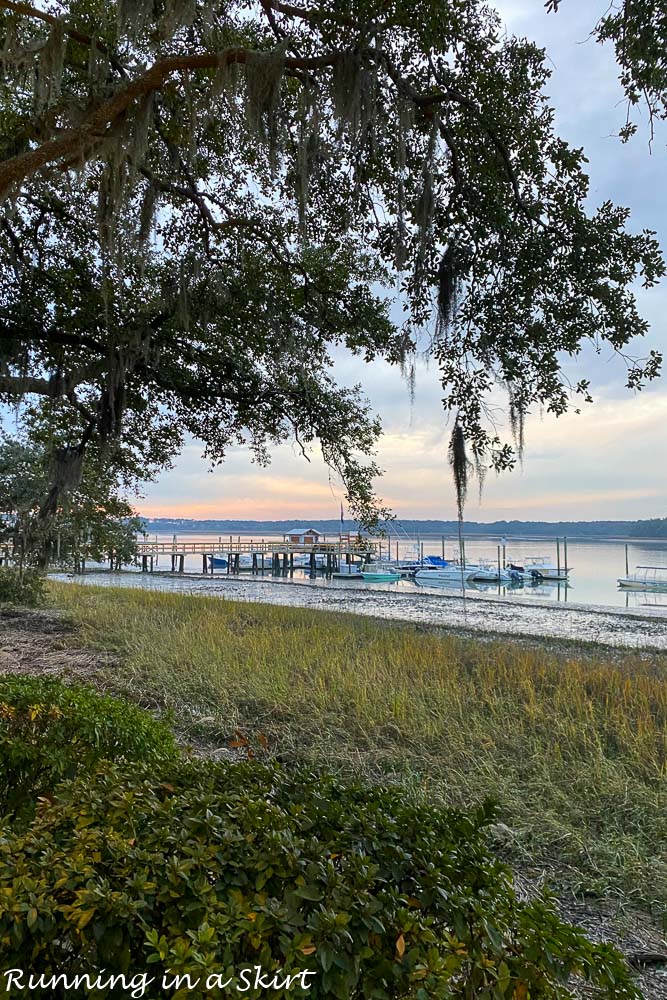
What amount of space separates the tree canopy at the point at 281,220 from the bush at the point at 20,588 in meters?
4.50

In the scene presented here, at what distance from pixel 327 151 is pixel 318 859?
5.09 meters

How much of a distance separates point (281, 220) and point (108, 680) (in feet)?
18.6

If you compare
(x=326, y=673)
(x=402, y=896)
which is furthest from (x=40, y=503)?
(x=402, y=896)

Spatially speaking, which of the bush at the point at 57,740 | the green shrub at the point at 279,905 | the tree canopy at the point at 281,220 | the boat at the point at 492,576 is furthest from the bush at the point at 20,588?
the boat at the point at 492,576

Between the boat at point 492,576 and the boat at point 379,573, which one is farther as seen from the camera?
the boat at point 379,573

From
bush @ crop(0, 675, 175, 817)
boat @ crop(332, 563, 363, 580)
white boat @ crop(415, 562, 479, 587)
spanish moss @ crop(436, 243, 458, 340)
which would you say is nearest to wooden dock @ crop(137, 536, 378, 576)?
boat @ crop(332, 563, 363, 580)

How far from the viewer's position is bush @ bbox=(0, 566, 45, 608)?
10805 mm

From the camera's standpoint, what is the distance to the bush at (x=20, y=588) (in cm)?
1080

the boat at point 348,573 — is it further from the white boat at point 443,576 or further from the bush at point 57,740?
the bush at point 57,740

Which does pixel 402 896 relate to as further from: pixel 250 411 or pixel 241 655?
pixel 250 411

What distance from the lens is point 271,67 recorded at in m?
3.64

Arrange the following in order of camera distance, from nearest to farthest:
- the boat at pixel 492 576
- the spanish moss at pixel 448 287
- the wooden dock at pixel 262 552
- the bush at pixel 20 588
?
1. the spanish moss at pixel 448 287
2. the bush at pixel 20 588
3. the boat at pixel 492 576
4. the wooden dock at pixel 262 552

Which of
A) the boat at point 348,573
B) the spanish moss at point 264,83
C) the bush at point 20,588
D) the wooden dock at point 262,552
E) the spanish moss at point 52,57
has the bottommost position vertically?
the boat at point 348,573

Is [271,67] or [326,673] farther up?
[271,67]
